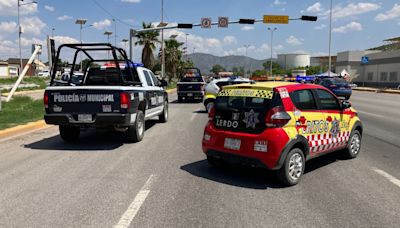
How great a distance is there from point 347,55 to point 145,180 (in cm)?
7331

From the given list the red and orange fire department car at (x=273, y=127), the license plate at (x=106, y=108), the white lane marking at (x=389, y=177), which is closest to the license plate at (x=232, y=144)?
the red and orange fire department car at (x=273, y=127)

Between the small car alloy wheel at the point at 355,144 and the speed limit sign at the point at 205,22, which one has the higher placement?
the speed limit sign at the point at 205,22

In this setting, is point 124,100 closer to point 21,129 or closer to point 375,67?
point 21,129

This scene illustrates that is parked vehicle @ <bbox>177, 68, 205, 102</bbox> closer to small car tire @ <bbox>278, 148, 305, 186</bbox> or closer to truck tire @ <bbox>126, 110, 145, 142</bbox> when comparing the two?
truck tire @ <bbox>126, 110, 145, 142</bbox>

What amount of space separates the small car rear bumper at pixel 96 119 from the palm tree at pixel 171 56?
55.4 m

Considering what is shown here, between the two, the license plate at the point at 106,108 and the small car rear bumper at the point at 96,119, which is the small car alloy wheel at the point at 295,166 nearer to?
the small car rear bumper at the point at 96,119

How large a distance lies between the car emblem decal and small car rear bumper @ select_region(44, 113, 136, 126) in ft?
11.6

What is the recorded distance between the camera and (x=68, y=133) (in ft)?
32.1

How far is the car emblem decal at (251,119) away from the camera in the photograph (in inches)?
237

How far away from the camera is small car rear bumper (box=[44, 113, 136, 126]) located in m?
8.59

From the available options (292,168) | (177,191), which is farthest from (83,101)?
(292,168)

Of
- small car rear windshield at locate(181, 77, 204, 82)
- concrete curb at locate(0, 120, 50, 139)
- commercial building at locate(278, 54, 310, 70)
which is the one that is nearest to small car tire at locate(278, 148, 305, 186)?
concrete curb at locate(0, 120, 50, 139)

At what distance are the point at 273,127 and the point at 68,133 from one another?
6051 mm

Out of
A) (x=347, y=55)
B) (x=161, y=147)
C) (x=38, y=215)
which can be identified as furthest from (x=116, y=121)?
(x=347, y=55)
